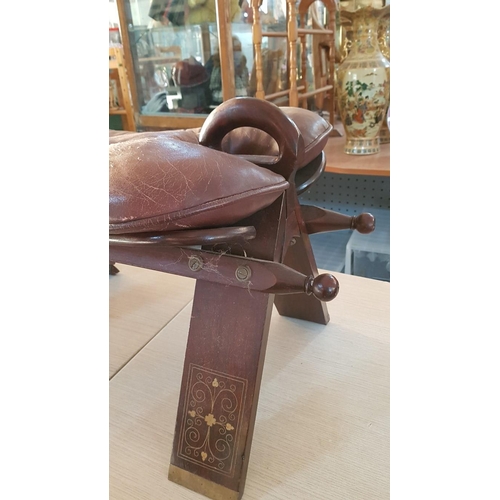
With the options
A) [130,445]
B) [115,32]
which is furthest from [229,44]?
[130,445]

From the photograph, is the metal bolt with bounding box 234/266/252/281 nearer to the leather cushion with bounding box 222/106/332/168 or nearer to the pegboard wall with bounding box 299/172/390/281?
the leather cushion with bounding box 222/106/332/168

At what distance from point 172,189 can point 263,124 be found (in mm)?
176

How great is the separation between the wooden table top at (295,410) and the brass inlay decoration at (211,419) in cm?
5

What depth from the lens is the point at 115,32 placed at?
6.81 feet

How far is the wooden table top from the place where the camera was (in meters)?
0.57

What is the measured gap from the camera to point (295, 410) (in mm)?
692

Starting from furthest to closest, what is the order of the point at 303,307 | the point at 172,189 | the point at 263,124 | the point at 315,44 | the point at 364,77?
the point at 315,44 < the point at 364,77 < the point at 303,307 < the point at 263,124 < the point at 172,189

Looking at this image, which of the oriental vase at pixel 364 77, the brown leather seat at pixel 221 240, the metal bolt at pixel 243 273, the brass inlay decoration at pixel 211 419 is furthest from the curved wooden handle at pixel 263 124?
the oriental vase at pixel 364 77

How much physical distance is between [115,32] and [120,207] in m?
2.01

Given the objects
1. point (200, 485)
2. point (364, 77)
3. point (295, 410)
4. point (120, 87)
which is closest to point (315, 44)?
point (364, 77)

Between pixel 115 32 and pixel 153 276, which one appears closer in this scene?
pixel 153 276

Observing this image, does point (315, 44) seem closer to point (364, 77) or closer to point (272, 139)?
point (364, 77)
